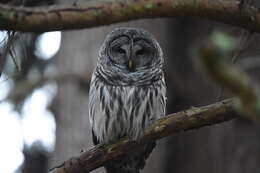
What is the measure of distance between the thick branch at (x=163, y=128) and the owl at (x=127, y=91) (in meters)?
0.50

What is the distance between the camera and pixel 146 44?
4.30 m

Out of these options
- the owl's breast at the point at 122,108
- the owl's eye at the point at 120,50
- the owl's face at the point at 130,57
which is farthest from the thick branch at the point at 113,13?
the owl's eye at the point at 120,50

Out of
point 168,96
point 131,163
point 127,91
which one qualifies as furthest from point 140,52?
point 168,96

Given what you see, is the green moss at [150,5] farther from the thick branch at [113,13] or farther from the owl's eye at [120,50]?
the owl's eye at [120,50]

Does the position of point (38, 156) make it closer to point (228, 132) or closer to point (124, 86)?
point (228, 132)

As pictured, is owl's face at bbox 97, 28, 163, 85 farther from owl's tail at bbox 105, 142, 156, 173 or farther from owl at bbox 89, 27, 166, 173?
owl's tail at bbox 105, 142, 156, 173

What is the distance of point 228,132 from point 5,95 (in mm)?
3038

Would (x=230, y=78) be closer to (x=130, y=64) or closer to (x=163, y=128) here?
(x=163, y=128)

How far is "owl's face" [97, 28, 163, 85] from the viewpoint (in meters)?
4.08

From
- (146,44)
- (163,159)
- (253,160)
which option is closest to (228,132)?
(253,160)

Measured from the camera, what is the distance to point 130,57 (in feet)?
13.8

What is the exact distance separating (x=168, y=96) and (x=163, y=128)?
179 inches

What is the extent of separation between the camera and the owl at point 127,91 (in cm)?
389

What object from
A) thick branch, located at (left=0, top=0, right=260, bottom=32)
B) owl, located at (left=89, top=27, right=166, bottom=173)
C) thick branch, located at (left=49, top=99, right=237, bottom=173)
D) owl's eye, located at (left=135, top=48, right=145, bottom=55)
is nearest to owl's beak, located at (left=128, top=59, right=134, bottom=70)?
owl, located at (left=89, top=27, right=166, bottom=173)
